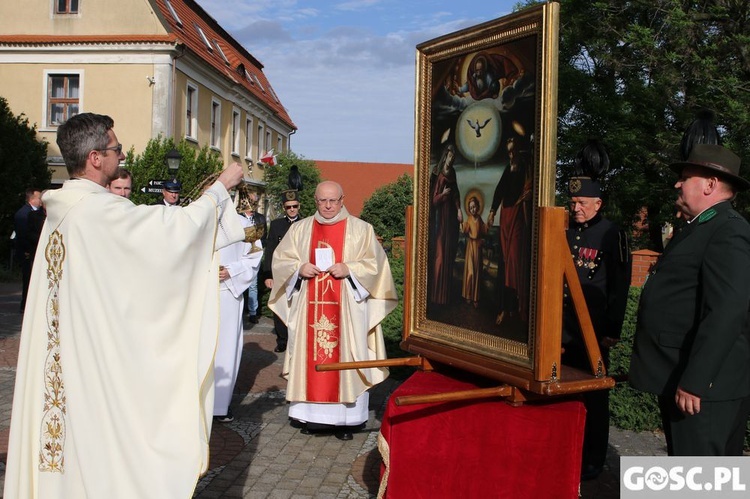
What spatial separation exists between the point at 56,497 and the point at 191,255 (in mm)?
1200

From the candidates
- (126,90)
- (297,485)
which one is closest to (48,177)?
(126,90)

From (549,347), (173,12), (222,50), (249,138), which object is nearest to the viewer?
(549,347)

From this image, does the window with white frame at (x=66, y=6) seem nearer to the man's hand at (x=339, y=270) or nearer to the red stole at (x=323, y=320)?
the red stole at (x=323, y=320)

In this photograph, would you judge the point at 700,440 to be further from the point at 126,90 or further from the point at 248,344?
the point at 126,90

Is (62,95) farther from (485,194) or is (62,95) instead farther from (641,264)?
(485,194)

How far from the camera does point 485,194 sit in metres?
3.36

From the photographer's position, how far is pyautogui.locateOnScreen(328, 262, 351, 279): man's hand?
6156mm

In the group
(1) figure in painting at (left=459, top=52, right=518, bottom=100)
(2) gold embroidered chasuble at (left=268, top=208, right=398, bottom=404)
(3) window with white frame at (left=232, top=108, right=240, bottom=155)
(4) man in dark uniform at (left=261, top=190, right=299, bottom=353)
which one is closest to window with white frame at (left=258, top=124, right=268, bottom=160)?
(3) window with white frame at (left=232, top=108, right=240, bottom=155)

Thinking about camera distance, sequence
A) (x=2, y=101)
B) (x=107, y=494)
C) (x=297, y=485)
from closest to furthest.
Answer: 1. (x=107, y=494)
2. (x=297, y=485)
3. (x=2, y=101)

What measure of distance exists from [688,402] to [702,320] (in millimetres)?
362

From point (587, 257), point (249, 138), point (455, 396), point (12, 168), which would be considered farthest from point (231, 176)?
point (249, 138)

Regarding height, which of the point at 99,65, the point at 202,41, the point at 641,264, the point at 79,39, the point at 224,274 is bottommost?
the point at 224,274

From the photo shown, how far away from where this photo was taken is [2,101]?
21109 millimetres

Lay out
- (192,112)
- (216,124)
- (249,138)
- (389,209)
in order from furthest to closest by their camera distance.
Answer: (249,138), (216,124), (389,209), (192,112)
